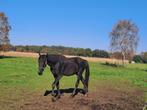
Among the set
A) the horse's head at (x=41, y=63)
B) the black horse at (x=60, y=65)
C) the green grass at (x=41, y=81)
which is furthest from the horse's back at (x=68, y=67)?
the green grass at (x=41, y=81)

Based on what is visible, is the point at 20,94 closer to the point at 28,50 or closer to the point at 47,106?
the point at 47,106

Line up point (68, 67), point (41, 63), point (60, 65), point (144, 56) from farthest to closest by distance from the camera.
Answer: point (144, 56)
point (68, 67)
point (60, 65)
point (41, 63)

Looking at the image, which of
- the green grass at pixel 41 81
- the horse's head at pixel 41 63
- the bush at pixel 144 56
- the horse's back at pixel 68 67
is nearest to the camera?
the horse's head at pixel 41 63

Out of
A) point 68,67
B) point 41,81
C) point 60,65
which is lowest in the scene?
point 41,81

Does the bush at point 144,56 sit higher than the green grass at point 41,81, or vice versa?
Answer: the bush at point 144,56

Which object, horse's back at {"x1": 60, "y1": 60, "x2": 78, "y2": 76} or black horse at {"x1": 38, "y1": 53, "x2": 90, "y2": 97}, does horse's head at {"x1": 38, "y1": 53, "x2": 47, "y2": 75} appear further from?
horse's back at {"x1": 60, "y1": 60, "x2": 78, "y2": 76}

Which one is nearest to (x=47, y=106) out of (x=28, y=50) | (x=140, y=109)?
(x=140, y=109)

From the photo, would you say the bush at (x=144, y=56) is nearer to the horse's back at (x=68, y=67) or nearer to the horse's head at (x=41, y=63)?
the horse's back at (x=68, y=67)

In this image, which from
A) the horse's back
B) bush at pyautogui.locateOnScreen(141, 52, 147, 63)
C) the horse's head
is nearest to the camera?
the horse's head

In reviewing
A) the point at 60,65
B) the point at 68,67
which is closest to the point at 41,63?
the point at 60,65

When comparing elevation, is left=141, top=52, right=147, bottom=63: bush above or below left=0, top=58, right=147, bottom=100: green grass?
above

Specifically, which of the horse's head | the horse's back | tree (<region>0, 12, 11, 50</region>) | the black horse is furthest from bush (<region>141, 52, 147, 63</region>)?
the horse's head

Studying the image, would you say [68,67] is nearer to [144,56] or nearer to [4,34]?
[4,34]

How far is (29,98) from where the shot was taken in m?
17.0
